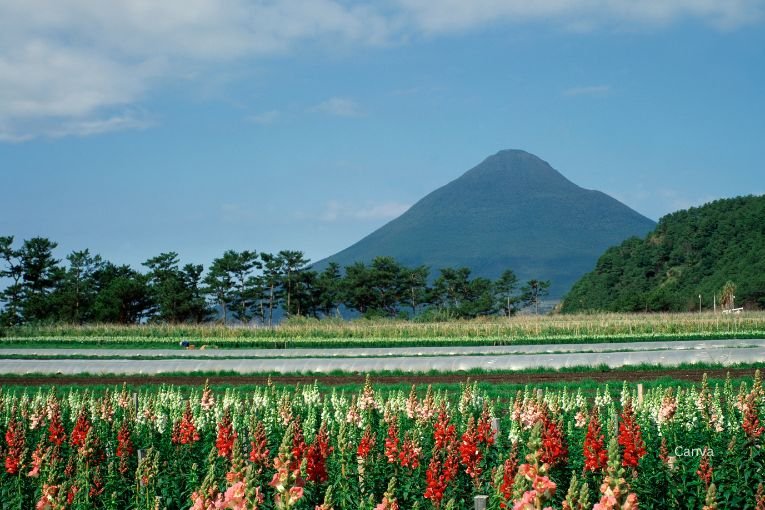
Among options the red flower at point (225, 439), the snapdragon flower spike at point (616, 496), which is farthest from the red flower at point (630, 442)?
the red flower at point (225, 439)

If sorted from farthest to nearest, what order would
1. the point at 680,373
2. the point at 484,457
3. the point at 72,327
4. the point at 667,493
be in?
1. the point at 72,327
2. the point at 680,373
3. the point at 484,457
4. the point at 667,493

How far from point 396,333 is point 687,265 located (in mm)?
54528

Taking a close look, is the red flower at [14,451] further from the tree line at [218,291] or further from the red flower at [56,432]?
the tree line at [218,291]

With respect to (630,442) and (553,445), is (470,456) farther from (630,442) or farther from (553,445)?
(630,442)

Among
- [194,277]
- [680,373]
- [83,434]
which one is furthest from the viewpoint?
[194,277]

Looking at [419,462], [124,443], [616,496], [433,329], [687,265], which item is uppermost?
[687,265]

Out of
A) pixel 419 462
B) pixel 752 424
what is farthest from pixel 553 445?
pixel 752 424

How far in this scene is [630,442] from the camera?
8383 millimetres

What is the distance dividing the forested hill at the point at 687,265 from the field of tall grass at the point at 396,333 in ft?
108

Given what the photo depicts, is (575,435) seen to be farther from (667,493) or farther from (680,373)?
(680,373)

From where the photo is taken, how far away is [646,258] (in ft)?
315

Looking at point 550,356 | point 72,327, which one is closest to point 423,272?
point 72,327

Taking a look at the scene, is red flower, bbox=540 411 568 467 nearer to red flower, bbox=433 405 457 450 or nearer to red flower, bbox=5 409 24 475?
red flower, bbox=433 405 457 450

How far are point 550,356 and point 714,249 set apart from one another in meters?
68.0
